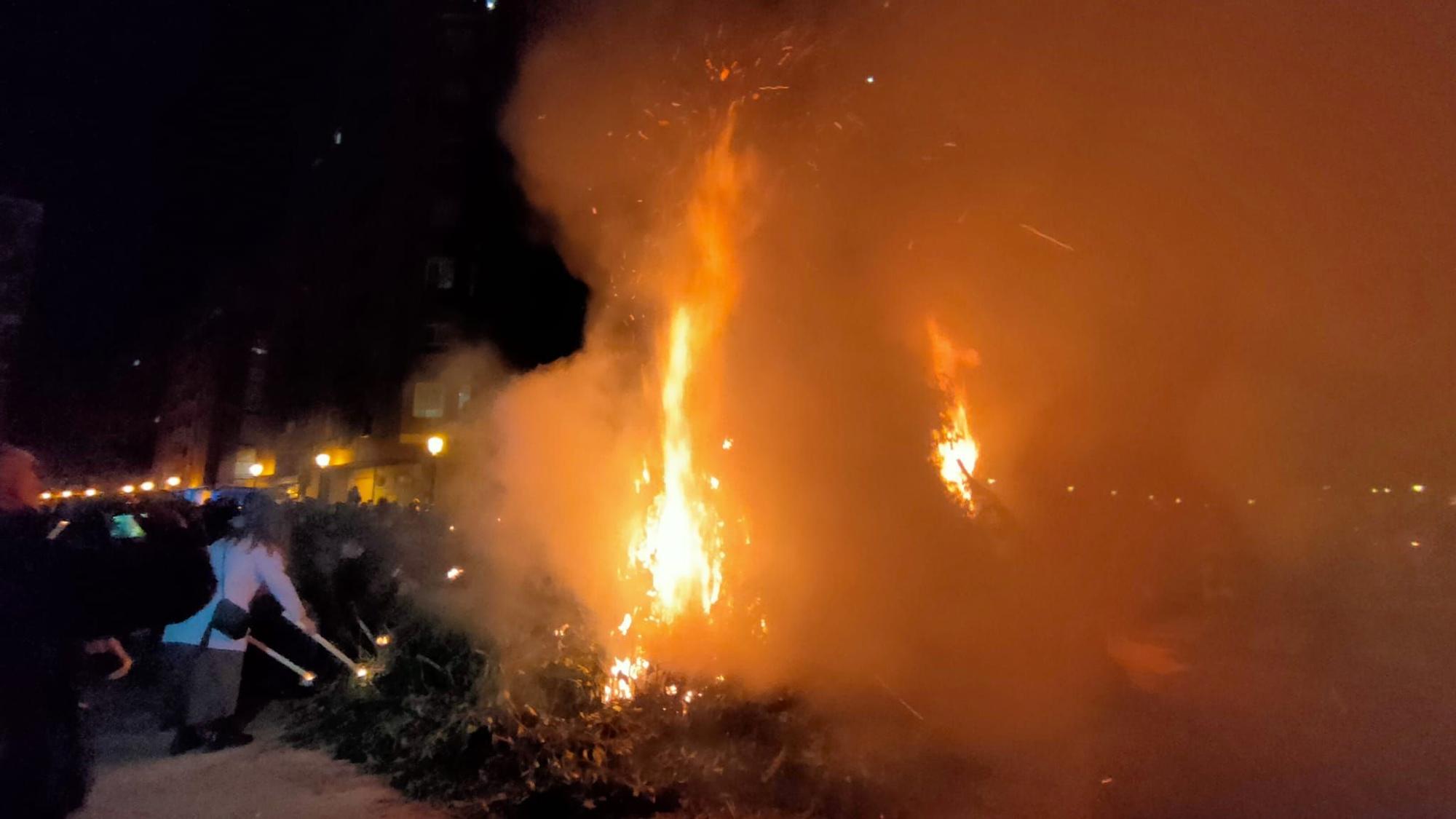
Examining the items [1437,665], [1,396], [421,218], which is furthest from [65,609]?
[421,218]

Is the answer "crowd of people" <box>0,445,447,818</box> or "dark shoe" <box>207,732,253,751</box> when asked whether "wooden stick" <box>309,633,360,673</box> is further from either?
"dark shoe" <box>207,732,253,751</box>

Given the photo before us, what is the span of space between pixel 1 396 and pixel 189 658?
4.15 meters

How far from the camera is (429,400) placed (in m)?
34.3

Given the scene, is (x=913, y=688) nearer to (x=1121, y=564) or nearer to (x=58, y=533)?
(x=58, y=533)

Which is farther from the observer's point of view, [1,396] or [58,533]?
[1,396]

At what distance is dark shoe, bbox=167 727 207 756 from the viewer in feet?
18.3

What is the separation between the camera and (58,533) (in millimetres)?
2836

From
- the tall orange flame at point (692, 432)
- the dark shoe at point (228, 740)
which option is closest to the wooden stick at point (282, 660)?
the dark shoe at point (228, 740)

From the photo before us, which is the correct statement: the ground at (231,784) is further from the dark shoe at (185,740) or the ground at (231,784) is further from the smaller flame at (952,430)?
the smaller flame at (952,430)

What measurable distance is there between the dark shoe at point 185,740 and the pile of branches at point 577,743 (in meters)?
0.58

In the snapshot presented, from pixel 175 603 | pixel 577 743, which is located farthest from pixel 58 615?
pixel 577 743

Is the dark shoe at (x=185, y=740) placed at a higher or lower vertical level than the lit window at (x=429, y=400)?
lower

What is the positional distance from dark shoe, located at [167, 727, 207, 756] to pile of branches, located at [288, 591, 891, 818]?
1.91 feet

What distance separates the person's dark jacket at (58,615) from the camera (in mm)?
2580
